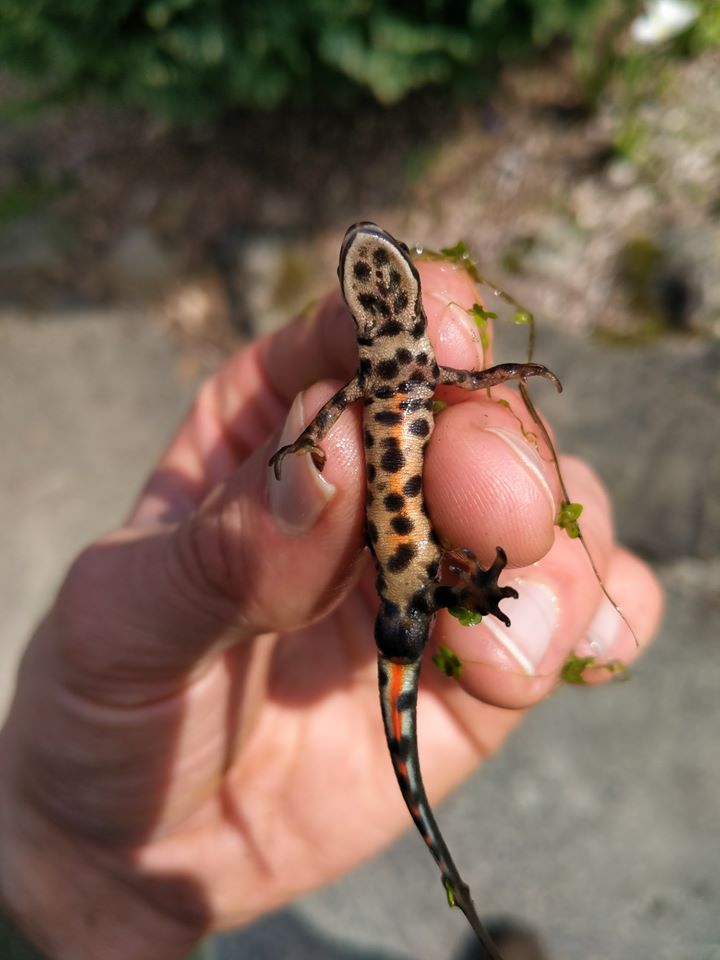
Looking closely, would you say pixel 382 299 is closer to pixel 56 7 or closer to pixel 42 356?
pixel 56 7

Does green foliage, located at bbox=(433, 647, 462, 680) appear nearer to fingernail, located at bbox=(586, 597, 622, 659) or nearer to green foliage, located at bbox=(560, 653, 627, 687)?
green foliage, located at bbox=(560, 653, 627, 687)

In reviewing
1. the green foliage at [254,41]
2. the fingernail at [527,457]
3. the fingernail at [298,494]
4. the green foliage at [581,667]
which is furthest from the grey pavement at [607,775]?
the fingernail at [298,494]

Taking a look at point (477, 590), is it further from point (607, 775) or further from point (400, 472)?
point (607, 775)

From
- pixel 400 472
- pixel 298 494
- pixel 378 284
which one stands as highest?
pixel 378 284

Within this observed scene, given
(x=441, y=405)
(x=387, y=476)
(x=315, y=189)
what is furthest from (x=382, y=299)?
(x=315, y=189)

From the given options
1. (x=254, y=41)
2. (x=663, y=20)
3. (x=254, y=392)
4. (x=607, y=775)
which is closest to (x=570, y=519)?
(x=254, y=392)

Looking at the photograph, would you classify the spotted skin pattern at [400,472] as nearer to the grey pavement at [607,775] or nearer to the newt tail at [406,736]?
the newt tail at [406,736]
